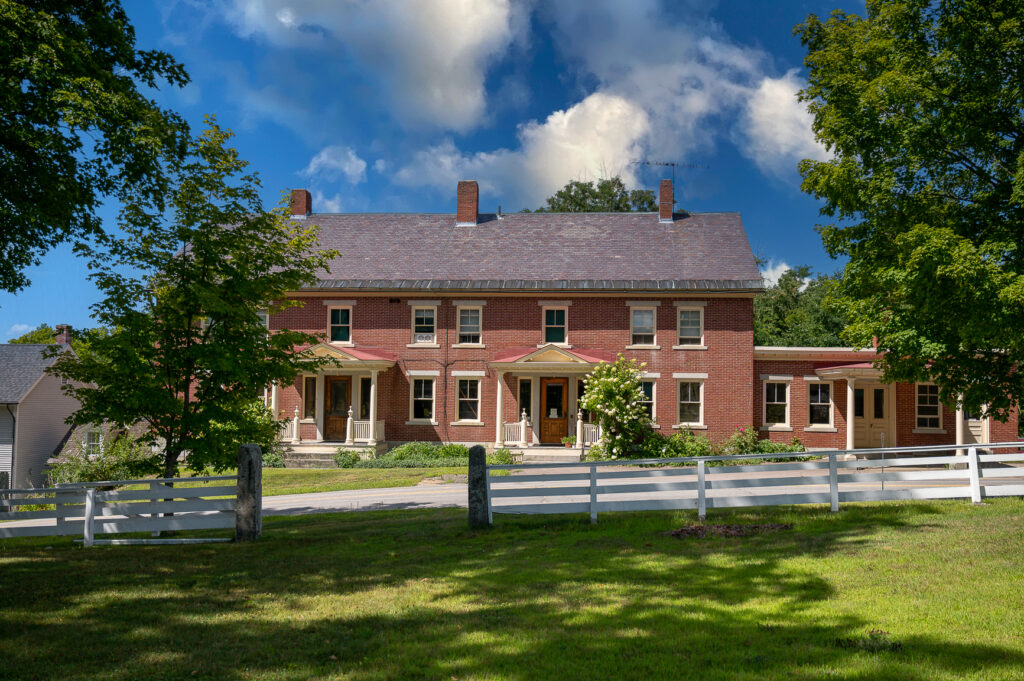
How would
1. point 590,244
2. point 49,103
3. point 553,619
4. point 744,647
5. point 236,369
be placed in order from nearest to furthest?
1. point 744,647
2. point 553,619
3. point 49,103
4. point 236,369
5. point 590,244

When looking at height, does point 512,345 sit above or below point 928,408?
above

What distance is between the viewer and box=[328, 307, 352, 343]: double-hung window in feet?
93.4

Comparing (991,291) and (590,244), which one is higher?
(590,244)

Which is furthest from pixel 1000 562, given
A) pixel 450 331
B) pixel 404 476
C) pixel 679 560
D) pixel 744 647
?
pixel 450 331

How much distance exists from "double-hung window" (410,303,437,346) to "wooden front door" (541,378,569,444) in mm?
4890

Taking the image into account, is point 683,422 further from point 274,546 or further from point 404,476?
point 274,546

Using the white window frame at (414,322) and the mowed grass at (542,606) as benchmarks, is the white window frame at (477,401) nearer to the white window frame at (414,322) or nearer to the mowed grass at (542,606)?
the white window frame at (414,322)

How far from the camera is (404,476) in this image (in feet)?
71.6

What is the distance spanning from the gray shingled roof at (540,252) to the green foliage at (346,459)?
6.67 meters

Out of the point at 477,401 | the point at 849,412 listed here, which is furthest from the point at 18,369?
the point at 849,412

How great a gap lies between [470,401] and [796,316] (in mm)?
28201

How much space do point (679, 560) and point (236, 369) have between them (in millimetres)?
7966

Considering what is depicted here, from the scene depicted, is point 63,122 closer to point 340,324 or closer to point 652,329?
point 340,324

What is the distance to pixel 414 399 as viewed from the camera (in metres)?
27.9
